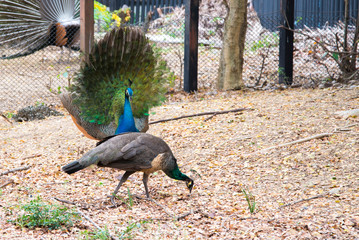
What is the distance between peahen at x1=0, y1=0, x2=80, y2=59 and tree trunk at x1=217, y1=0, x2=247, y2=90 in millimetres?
3095

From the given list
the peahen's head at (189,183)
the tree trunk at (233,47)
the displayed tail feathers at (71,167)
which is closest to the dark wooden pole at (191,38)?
the tree trunk at (233,47)

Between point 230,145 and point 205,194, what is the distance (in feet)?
3.99

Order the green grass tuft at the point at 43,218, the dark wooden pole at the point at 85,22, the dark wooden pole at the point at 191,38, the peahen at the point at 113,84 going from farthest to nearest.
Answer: the dark wooden pole at the point at 191,38 → the dark wooden pole at the point at 85,22 → the peahen at the point at 113,84 → the green grass tuft at the point at 43,218

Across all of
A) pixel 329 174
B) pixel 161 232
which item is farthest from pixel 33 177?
pixel 329 174

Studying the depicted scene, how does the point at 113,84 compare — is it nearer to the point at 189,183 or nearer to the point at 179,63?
the point at 189,183

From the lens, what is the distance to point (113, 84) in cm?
512

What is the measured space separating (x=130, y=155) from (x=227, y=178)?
122cm

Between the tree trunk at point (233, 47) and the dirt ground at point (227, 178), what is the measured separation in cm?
177

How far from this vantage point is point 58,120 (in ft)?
25.4

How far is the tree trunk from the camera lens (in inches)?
339

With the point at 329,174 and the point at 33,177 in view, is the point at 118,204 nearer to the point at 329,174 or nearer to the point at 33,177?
the point at 33,177

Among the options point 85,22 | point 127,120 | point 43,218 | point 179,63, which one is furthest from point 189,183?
point 179,63

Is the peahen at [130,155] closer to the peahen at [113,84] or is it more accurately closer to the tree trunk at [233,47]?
the peahen at [113,84]

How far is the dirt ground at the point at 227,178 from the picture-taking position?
132 inches
